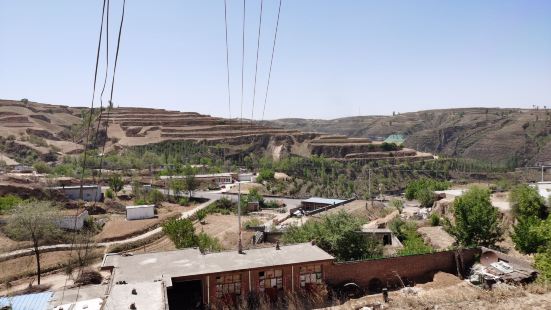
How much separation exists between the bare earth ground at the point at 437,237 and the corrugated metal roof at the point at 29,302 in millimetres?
20570

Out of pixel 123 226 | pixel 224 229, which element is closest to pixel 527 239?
pixel 224 229

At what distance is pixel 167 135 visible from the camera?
331ft

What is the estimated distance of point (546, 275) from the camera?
14469 millimetres

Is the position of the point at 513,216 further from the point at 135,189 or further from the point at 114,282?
the point at 135,189

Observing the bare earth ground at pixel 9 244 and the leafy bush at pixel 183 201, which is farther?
the leafy bush at pixel 183 201

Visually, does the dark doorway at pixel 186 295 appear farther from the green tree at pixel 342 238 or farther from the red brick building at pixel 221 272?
the green tree at pixel 342 238

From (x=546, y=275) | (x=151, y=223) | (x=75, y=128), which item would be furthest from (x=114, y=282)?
(x=75, y=128)

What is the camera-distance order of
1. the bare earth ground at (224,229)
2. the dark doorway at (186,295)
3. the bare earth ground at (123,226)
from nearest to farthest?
the dark doorway at (186,295) < the bare earth ground at (224,229) < the bare earth ground at (123,226)

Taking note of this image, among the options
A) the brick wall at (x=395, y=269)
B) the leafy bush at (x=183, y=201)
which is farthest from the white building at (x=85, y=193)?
the brick wall at (x=395, y=269)

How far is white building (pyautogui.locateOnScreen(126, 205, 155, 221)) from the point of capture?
131 ft

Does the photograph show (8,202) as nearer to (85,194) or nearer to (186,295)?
(85,194)

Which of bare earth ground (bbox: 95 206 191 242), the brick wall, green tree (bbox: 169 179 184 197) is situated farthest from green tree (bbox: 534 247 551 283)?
green tree (bbox: 169 179 184 197)

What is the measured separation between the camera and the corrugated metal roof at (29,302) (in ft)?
42.4

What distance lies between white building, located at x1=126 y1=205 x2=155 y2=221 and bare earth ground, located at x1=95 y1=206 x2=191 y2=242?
2.32 ft
